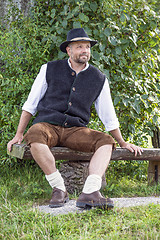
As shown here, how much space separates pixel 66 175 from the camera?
4.04 metres

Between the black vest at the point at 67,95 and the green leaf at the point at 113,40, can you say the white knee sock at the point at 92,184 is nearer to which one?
the black vest at the point at 67,95

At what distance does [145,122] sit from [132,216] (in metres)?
2.47

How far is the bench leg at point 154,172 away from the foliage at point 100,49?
60cm

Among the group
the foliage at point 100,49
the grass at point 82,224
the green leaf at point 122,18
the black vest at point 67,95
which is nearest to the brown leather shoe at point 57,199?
the grass at point 82,224

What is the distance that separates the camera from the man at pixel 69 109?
3.23 metres

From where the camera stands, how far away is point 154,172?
15.2 ft

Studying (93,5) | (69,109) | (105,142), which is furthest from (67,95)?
(93,5)

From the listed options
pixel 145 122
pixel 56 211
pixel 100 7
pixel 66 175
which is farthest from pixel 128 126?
pixel 56 211

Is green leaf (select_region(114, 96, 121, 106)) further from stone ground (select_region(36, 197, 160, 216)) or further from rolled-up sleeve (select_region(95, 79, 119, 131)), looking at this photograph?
stone ground (select_region(36, 197, 160, 216))

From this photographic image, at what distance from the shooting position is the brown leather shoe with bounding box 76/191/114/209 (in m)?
2.90

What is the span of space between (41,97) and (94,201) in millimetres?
1318

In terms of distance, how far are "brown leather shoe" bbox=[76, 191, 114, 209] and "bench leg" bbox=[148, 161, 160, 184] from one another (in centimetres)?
181

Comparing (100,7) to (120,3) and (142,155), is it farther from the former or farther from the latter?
(142,155)

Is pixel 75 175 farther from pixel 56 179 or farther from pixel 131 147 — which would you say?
pixel 56 179
